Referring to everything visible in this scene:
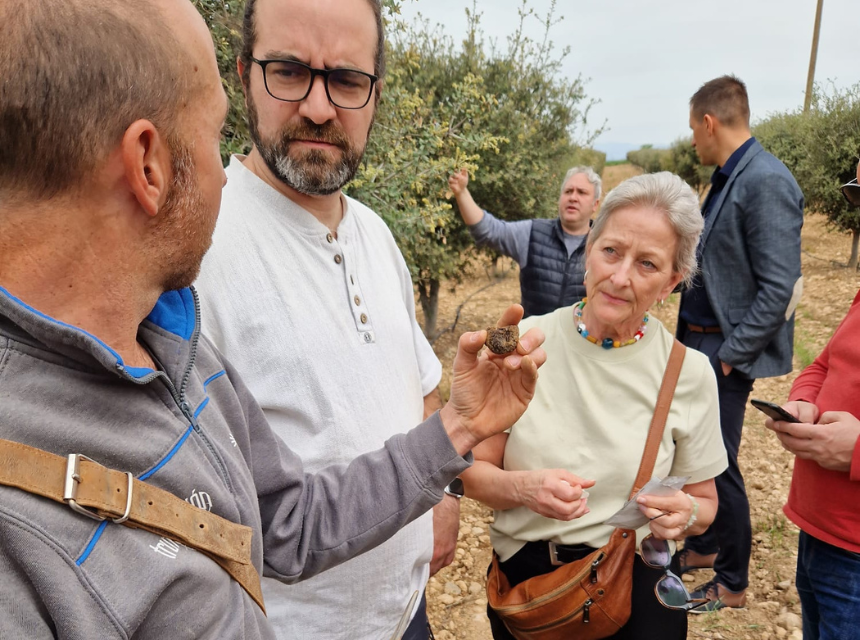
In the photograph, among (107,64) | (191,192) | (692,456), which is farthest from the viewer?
(692,456)

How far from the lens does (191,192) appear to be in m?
0.95

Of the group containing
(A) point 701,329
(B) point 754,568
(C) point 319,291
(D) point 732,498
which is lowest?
(B) point 754,568

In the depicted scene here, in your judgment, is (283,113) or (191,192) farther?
(283,113)

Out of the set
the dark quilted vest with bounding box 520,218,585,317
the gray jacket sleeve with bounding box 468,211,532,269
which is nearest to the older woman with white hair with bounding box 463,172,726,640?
the dark quilted vest with bounding box 520,218,585,317

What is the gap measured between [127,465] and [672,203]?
201 centimetres

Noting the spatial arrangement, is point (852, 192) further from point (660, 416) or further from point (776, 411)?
point (660, 416)

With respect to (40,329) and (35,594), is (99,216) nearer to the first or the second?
(40,329)

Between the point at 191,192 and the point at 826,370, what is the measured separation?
2515 millimetres

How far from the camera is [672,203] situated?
2197 millimetres

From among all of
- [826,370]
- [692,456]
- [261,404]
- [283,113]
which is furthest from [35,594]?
[826,370]

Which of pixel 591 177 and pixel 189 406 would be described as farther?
pixel 591 177

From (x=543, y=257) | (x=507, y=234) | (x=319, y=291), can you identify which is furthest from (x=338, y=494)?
(x=507, y=234)

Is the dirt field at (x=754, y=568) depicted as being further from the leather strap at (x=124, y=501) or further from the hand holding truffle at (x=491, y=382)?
the leather strap at (x=124, y=501)

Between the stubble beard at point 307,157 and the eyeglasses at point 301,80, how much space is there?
8 centimetres
